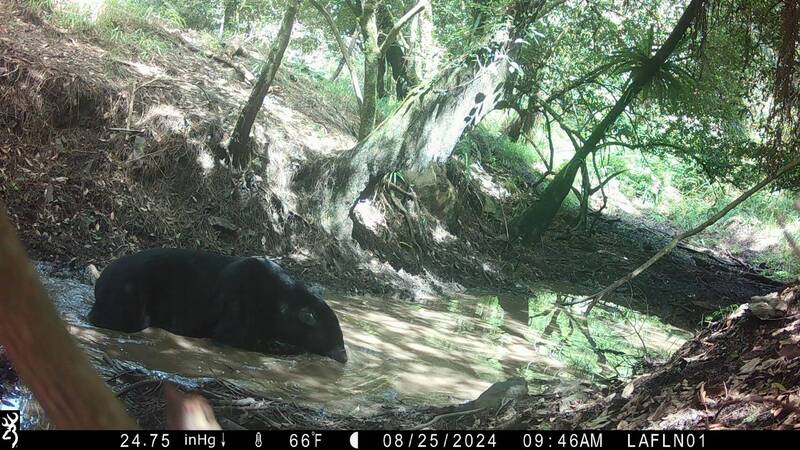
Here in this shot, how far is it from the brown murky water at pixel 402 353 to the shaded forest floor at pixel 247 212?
72 centimetres

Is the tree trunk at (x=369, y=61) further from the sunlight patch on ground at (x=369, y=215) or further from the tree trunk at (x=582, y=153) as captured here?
the tree trunk at (x=582, y=153)

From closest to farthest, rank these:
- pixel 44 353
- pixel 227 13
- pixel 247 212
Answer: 1. pixel 44 353
2. pixel 247 212
3. pixel 227 13

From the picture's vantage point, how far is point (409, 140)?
9.05 metres

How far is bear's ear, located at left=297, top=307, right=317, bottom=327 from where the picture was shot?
18.4ft

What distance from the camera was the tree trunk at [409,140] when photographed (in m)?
8.79

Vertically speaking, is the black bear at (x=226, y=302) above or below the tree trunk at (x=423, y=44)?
below

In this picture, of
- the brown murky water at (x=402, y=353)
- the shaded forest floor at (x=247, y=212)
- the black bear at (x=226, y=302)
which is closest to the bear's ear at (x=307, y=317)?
the black bear at (x=226, y=302)

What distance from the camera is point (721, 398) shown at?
2955 millimetres

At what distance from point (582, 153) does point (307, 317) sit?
646cm

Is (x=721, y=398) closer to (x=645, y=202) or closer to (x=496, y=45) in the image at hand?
(x=496, y=45)
